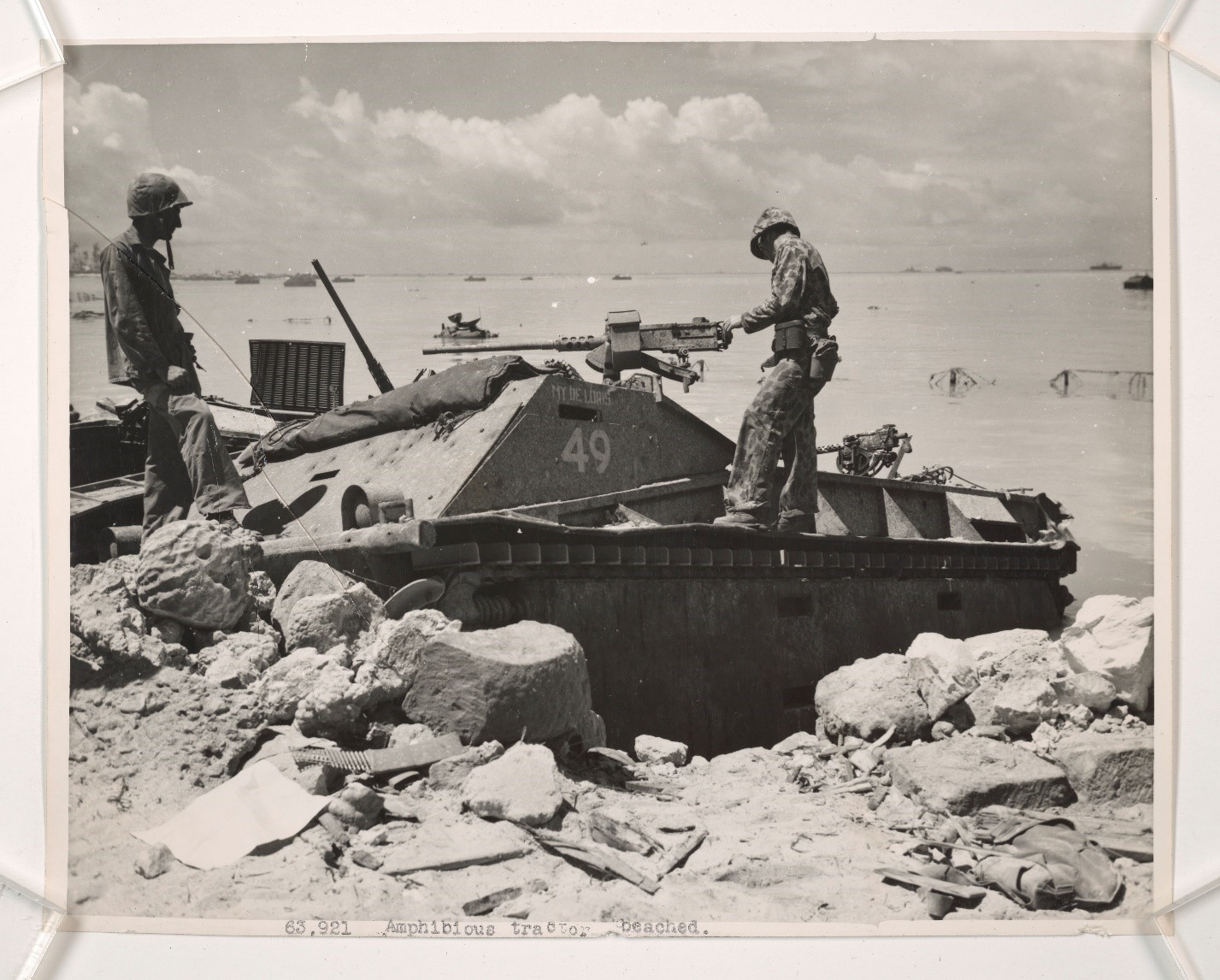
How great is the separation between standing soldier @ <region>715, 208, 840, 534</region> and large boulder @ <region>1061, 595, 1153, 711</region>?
65.4 inches

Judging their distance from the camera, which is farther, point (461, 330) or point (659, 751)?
point (461, 330)

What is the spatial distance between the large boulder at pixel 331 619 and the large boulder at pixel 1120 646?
3.28 meters

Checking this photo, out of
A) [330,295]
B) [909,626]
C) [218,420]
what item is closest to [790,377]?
[909,626]

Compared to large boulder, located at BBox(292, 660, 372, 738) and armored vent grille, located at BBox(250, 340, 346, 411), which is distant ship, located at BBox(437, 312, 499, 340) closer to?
armored vent grille, located at BBox(250, 340, 346, 411)

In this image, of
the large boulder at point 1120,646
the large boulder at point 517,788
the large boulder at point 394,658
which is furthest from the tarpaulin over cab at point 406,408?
the large boulder at point 1120,646

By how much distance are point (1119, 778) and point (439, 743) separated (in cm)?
294

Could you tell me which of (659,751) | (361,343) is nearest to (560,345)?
(361,343)

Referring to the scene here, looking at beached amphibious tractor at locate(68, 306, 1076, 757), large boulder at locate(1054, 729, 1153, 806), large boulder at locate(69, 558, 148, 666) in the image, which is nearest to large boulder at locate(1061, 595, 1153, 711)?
large boulder at locate(1054, 729, 1153, 806)

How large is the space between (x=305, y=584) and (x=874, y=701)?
2.75 m

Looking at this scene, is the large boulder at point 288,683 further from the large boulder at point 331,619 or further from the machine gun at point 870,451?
the machine gun at point 870,451

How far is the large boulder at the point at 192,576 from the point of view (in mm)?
4984

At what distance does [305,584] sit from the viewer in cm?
521

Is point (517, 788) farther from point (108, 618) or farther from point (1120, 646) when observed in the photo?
point (1120, 646)

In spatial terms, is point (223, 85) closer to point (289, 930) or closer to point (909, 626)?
point (289, 930)
